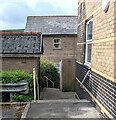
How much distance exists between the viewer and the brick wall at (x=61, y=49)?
30094 millimetres

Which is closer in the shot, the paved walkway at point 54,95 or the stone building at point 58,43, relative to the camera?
the paved walkway at point 54,95

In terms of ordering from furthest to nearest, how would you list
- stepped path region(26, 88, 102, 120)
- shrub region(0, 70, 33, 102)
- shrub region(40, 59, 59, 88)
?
1. shrub region(40, 59, 59, 88)
2. shrub region(0, 70, 33, 102)
3. stepped path region(26, 88, 102, 120)

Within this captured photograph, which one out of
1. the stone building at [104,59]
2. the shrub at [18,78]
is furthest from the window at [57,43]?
the stone building at [104,59]

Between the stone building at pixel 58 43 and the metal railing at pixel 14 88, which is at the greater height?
the stone building at pixel 58 43

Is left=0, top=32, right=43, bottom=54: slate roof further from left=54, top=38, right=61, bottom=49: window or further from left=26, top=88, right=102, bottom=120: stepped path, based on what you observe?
left=54, top=38, right=61, bottom=49: window

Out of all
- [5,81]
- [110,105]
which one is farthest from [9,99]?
[110,105]

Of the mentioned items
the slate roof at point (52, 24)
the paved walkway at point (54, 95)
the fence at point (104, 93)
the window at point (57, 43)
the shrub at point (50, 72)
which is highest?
the slate roof at point (52, 24)

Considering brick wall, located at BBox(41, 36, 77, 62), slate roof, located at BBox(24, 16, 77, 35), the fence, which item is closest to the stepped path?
the fence

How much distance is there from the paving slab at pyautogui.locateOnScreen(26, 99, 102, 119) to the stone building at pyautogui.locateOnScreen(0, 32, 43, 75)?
485cm

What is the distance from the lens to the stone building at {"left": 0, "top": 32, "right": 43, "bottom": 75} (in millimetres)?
12797

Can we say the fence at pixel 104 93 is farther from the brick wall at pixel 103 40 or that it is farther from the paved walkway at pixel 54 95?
the paved walkway at pixel 54 95

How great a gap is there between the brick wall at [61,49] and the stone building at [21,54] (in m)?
16.4

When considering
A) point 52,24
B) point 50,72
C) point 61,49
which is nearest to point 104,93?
point 50,72

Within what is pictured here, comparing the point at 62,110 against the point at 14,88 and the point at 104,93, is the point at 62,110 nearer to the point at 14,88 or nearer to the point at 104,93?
the point at 104,93
